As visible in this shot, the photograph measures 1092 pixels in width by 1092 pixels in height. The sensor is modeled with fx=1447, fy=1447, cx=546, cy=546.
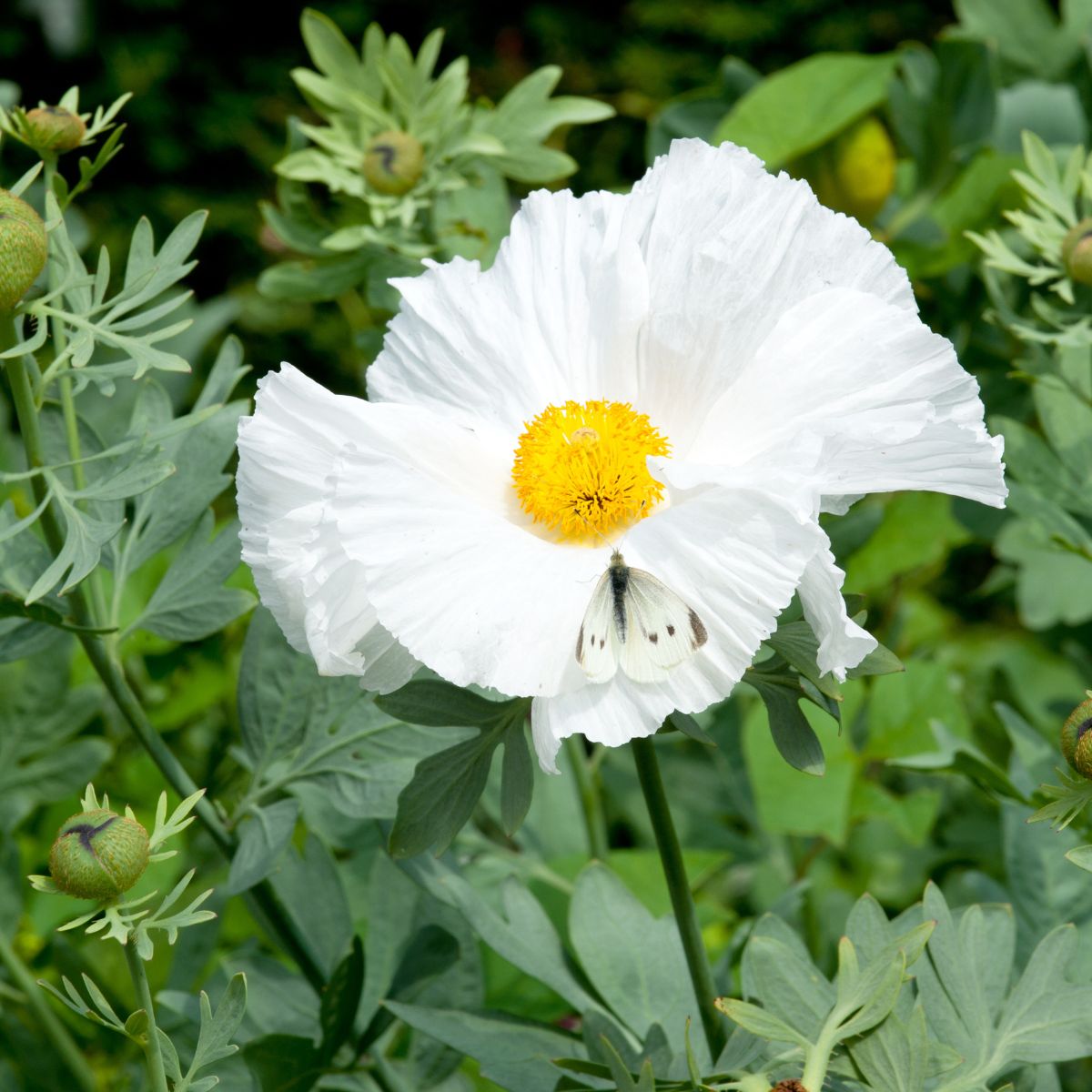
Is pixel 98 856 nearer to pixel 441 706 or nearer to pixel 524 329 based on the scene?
pixel 441 706

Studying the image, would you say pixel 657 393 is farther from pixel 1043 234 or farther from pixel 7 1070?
pixel 7 1070

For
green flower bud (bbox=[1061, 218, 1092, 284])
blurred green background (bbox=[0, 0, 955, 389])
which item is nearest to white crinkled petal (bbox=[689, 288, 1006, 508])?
green flower bud (bbox=[1061, 218, 1092, 284])

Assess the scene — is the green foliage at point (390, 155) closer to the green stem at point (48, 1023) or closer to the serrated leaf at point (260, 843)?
the serrated leaf at point (260, 843)

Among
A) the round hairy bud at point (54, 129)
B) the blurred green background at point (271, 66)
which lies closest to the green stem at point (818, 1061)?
the round hairy bud at point (54, 129)

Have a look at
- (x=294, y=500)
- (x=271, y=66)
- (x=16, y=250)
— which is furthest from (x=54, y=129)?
(x=271, y=66)

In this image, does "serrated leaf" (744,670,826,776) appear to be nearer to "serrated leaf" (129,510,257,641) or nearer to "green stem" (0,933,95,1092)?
"serrated leaf" (129,510,257,641)

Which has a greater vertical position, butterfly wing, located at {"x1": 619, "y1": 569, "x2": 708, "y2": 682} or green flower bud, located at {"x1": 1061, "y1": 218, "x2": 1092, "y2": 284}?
butterfly wing, located at {"x1": 619, "y1": 569, "x2": 708, "y2": 682}

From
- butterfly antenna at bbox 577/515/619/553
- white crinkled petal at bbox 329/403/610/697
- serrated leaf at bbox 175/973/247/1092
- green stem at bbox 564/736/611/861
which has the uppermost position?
white crinkled petal at bbox 329/403/610/697
